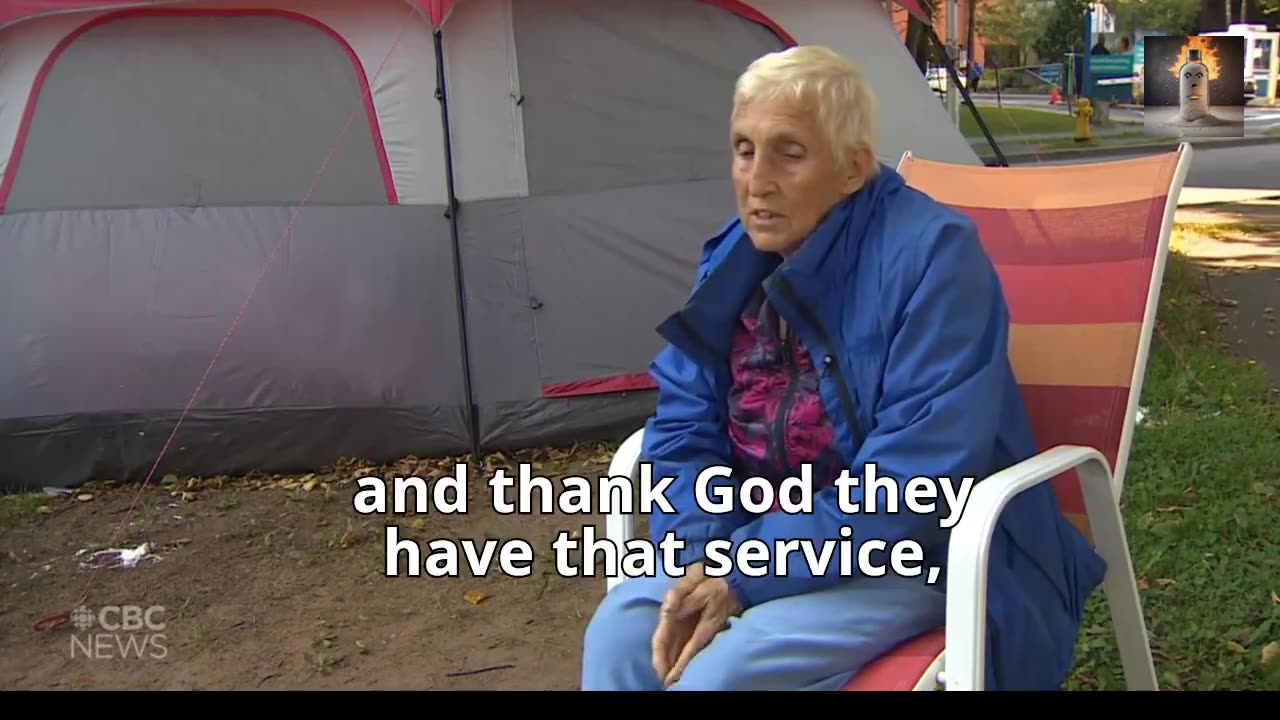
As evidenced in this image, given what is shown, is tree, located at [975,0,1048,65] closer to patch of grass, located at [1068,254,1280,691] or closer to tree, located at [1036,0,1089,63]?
tree, located at [1036,0,1089,63]

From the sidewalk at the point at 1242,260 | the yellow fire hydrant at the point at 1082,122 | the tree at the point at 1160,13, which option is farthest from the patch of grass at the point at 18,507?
the tree at the point at 1160,13

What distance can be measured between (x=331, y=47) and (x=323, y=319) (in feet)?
3.29

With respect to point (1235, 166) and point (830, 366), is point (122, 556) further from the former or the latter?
point (1235, 166)

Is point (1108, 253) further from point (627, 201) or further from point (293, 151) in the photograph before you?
point (293, 151)

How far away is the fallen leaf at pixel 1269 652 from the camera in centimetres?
263

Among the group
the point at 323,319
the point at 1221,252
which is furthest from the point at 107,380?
the point at 1221,252

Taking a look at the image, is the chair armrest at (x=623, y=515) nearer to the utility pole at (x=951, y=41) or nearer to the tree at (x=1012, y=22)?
the utility pole at (x=951, y=41)

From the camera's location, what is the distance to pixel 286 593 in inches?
138

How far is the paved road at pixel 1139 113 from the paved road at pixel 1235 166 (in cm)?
385

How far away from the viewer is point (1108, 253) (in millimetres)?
2383

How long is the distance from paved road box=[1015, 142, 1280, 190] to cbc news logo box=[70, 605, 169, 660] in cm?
1073

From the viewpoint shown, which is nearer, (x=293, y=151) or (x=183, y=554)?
(x=183, y=554)

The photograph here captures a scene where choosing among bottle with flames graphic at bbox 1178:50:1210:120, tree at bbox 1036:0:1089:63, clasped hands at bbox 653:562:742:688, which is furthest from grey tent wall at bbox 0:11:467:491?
tree at bbox 1036:0:1089:63
